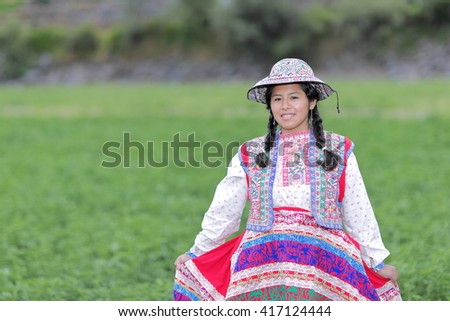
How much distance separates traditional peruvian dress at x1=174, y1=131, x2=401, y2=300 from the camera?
3.13 meters

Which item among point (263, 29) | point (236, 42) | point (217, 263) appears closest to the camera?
point (217, 263)

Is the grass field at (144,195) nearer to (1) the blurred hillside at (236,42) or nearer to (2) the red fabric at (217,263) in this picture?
(2) the red fabric at (217,263)

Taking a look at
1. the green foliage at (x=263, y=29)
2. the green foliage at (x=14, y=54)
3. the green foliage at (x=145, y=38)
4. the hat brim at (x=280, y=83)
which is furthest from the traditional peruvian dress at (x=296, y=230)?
the green foliage at (x=14, y=54)

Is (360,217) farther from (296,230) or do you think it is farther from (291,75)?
(291,75)

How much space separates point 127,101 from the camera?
24641 mm

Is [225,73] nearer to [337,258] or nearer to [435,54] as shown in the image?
[435,54]

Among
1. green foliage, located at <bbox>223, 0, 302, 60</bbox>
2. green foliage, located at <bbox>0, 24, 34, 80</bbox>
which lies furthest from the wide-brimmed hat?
green foliage, located at <bbox>0, 24, 34, 80</bbox>

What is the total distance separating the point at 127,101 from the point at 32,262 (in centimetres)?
1876

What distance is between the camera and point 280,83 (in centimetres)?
314

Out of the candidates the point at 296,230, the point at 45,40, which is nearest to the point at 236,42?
the point at 45,40

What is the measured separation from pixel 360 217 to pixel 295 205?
306 millimetres

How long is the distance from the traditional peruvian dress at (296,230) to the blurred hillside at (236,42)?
3991cm

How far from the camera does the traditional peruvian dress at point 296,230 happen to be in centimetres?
313

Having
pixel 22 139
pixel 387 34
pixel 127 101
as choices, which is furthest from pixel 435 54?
pixel 22 139
